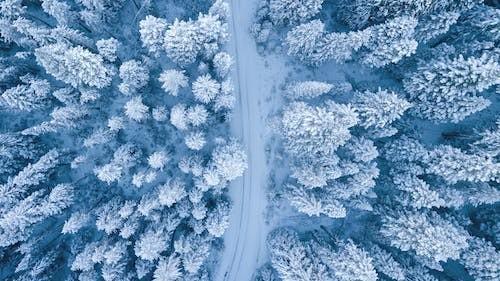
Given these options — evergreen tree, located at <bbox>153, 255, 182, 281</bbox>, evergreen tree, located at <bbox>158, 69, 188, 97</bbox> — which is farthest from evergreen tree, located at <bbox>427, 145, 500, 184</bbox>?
evergreen tree, located at <bbox>153, 255, 182, 281</bbox>

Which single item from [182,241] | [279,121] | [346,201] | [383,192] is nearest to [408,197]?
[383,192]

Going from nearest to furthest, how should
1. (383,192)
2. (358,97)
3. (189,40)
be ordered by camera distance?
1. (189,40)
2. (358,97)
3. (383,192)

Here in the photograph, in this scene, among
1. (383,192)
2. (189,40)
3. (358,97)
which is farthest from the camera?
(383,192)

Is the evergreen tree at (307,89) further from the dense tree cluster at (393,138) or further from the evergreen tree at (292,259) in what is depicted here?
the evergreen tree at (292,259)

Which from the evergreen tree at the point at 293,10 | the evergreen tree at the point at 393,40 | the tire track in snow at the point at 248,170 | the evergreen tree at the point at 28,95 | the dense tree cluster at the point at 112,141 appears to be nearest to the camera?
the evergreen tree at the point at 393,40

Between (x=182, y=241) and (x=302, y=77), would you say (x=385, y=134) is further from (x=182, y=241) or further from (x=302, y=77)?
(x=182, y=241)

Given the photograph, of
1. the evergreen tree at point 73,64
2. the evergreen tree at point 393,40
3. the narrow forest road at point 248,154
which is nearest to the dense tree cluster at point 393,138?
the evergreen tree at point 393,40
